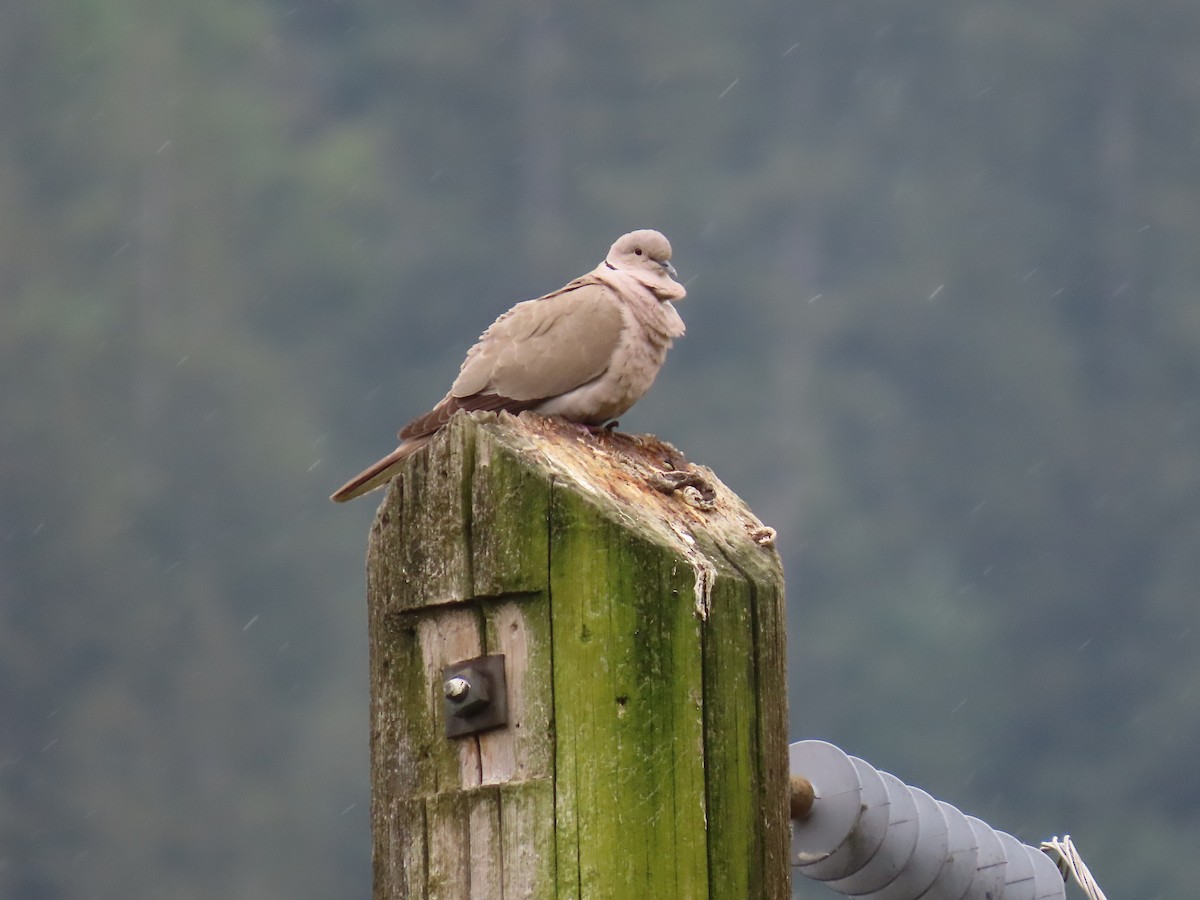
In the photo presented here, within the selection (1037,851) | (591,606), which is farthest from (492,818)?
(1037,851)

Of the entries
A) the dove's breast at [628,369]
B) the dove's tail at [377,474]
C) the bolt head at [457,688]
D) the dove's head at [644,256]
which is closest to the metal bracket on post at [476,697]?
the bolt head at [457,688]

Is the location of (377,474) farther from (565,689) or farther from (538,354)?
(565,689)

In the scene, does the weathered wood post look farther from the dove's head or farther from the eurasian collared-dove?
the dove's head

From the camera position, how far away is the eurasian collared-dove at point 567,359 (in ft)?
13.5

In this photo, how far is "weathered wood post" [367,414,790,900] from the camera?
2361 millimetres

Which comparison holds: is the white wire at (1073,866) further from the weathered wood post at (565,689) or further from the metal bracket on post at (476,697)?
the metal bracket on post at (476,697)

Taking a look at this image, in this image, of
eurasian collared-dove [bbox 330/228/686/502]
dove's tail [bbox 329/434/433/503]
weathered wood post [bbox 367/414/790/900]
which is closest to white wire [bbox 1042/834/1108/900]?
weathered wood post [bbox 367/414/790/900]

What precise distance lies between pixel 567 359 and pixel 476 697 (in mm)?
1772

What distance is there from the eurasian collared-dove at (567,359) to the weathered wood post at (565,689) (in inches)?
56.6

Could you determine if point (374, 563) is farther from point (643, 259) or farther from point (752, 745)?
point (643, 259)

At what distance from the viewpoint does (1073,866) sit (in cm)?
319

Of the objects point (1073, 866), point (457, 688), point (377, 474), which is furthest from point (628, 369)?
point (457, 688)

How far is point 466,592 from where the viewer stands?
8.20ft

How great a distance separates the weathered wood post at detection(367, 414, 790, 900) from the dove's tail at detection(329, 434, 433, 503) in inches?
54.4
